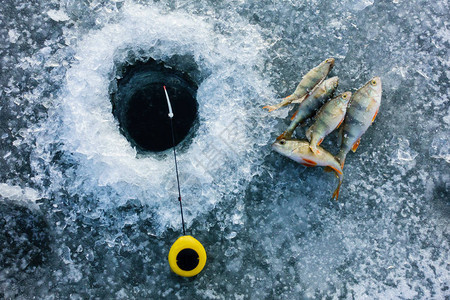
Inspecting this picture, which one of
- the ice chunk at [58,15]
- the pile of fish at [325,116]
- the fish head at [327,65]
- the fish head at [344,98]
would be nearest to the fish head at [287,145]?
the pile of fish at [325,116]

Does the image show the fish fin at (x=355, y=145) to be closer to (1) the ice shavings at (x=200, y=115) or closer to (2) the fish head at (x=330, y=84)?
(2) the fish head at (x=330, y=84)

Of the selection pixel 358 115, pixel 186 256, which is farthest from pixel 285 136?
pixel 186 256

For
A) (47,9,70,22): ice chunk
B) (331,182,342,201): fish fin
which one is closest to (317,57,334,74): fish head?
(331,182,342,201): fish fin

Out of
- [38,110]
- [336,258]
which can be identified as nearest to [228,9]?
[38,110]

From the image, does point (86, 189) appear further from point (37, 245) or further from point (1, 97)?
point (1, 97)

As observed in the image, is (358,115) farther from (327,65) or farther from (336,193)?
(336,193)

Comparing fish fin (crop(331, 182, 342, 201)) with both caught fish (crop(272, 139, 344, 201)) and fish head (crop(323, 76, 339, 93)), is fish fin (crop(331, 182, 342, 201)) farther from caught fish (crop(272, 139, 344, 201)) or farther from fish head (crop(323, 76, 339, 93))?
fish head (crop(323, 76, 339, 93))
